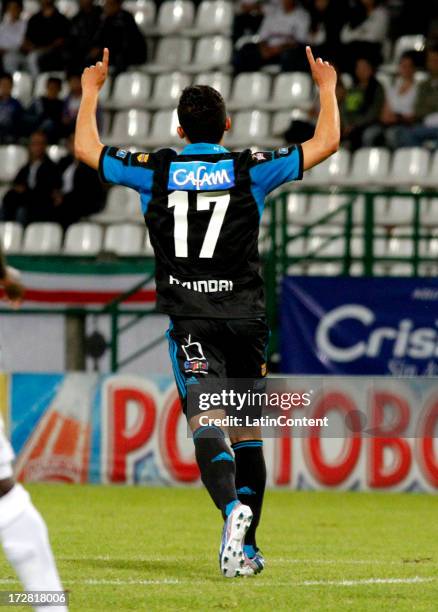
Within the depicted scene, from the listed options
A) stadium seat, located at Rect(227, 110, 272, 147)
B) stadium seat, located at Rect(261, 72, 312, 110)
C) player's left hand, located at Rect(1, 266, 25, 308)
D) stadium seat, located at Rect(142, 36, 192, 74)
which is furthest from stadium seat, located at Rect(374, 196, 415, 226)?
player's left hand, located at Rect(1, 266, 25, 308)

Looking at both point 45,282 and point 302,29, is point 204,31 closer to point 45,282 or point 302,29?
point 302,29

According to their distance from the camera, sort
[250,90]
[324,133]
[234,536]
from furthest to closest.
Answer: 1. [250,90]
2. [324,133]
3. [234,536]

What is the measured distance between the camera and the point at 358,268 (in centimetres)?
1560

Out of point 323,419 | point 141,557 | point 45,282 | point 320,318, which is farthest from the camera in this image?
point 45,282

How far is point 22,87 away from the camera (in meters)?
20.2

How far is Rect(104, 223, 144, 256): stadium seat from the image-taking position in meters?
17.0

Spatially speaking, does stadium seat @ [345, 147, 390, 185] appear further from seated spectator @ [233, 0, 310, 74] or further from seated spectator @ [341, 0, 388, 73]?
seated spectator @ [233, 0, 310, 74]

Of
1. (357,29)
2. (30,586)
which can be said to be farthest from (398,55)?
(30,586)

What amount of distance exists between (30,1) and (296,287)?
926 centimetres

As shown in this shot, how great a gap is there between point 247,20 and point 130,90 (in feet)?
5.55

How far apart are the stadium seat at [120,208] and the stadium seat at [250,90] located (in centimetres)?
176

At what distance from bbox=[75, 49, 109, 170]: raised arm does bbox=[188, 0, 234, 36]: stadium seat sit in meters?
12.9

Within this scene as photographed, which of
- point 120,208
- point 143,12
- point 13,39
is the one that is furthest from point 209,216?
point 13,39

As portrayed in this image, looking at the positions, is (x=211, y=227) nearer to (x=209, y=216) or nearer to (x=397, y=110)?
(x=209, y=216)
